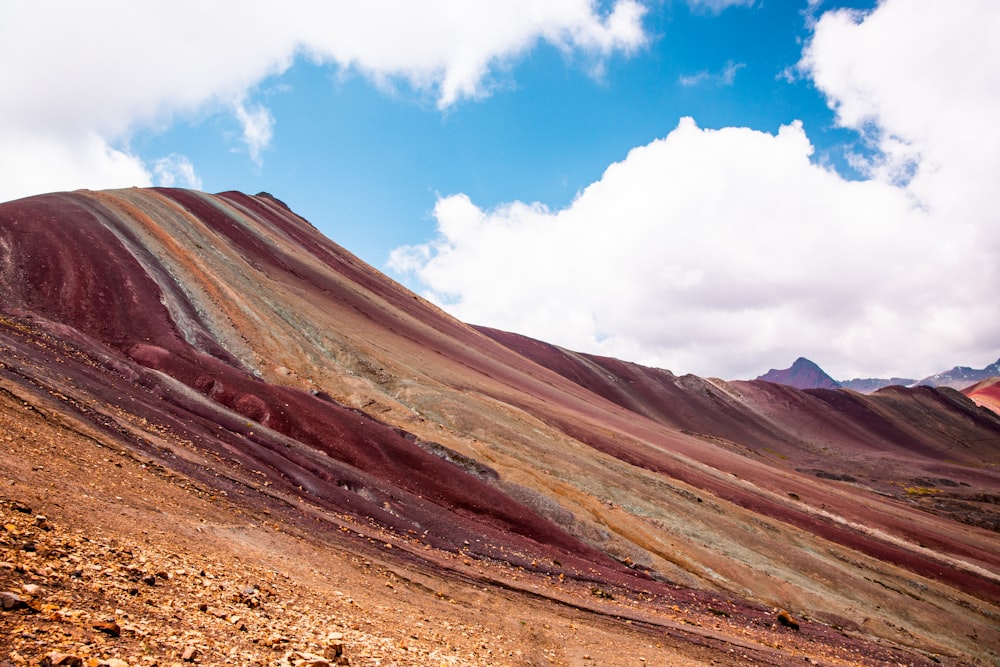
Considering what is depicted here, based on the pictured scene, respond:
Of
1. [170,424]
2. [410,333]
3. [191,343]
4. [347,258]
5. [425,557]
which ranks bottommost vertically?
[425,557]

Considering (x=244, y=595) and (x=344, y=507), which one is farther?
(x=344, y=507)

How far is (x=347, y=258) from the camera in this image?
310 feet

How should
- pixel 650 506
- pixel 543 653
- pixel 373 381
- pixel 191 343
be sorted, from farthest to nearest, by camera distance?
pixel 373 381 < pixel 650 506 < pixel 191 343 < pixel 543 653

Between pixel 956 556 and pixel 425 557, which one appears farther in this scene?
pixel 956 556

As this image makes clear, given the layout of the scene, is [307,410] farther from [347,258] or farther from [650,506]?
[347,258]

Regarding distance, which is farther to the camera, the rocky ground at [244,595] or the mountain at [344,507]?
the mountain at [344,507]

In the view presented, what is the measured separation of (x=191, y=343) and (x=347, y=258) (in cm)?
6166

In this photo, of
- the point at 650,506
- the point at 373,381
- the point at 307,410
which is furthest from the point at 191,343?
the point at 650,506

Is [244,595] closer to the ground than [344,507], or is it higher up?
higher up

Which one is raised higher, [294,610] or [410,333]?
[410,333]

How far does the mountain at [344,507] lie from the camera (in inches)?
403

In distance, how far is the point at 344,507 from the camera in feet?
74.5

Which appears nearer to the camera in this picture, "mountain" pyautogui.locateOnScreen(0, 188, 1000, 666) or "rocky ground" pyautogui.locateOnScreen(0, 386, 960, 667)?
"rocky ground" pyautogui.locateOnScreen(0, 386, 960, 667)

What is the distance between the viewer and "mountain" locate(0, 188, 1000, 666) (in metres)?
10.2
